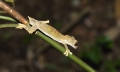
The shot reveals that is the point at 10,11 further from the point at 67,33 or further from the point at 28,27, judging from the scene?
the point at 67,33

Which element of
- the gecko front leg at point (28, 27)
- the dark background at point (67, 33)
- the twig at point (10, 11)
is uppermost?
the dark background at point (67, 33)

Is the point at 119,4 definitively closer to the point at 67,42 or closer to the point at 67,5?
the point at 67,5

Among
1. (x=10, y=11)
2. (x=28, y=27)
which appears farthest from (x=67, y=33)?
(x=10, y=11)

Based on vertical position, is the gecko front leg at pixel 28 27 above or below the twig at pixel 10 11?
above

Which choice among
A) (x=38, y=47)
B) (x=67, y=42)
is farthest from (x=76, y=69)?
(x=67, y=42)

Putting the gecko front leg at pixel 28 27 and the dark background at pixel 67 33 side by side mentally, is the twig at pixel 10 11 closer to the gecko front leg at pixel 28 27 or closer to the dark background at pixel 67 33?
the gecko front leg at pixel 28 27

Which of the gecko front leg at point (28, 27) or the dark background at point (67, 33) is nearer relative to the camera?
the gecko front leg at point (28, 27)

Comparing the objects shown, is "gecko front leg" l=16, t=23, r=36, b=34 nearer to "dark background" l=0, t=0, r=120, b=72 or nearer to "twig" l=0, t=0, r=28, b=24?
"twig" l=0, t=0, r=28, b=24

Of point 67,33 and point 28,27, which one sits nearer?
point 28,27

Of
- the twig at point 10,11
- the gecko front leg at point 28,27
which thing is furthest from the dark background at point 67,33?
the twig at point 10,11
